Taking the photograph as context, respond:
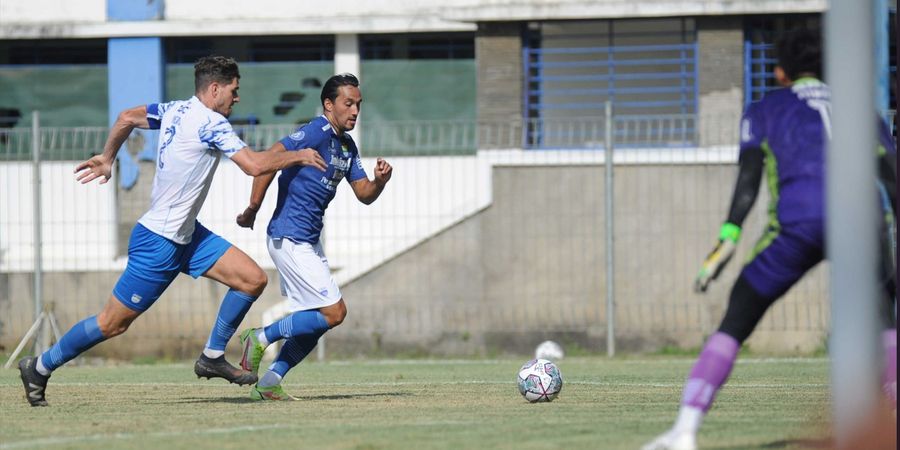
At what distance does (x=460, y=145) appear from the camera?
20.4m

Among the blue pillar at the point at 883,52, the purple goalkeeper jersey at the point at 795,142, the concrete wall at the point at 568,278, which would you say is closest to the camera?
the purple goalkeeper jersey at the point at 795,142

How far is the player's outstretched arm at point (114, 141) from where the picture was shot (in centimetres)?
1007

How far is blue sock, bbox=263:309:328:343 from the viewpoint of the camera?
1000 centimetres

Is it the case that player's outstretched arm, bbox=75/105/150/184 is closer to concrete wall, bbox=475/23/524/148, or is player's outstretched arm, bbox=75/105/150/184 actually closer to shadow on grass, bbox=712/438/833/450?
shadow on grass, bbox=712/438/833/450

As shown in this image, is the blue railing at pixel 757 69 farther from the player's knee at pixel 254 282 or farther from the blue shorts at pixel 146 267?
the blue shorts at pixel 146 267

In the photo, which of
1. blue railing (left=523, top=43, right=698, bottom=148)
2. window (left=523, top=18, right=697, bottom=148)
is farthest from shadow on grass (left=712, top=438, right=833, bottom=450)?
window (left=523, top=18, right=697, bottom=148)

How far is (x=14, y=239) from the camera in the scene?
1953cm

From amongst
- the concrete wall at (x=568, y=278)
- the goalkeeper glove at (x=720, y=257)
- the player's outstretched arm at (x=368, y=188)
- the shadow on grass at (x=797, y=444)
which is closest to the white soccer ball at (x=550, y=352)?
the concrete wall at (x=568, y=278)

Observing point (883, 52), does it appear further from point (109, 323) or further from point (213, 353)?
point (109, 323)

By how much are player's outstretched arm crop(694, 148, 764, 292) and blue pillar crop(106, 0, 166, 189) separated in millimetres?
18579

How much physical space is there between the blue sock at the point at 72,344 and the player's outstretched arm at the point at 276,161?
4.92 ft

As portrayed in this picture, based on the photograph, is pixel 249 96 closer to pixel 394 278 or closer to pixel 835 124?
pixel 394 278

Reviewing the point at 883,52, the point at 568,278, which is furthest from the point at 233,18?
the point at 883,52

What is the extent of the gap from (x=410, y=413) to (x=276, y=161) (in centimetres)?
178
